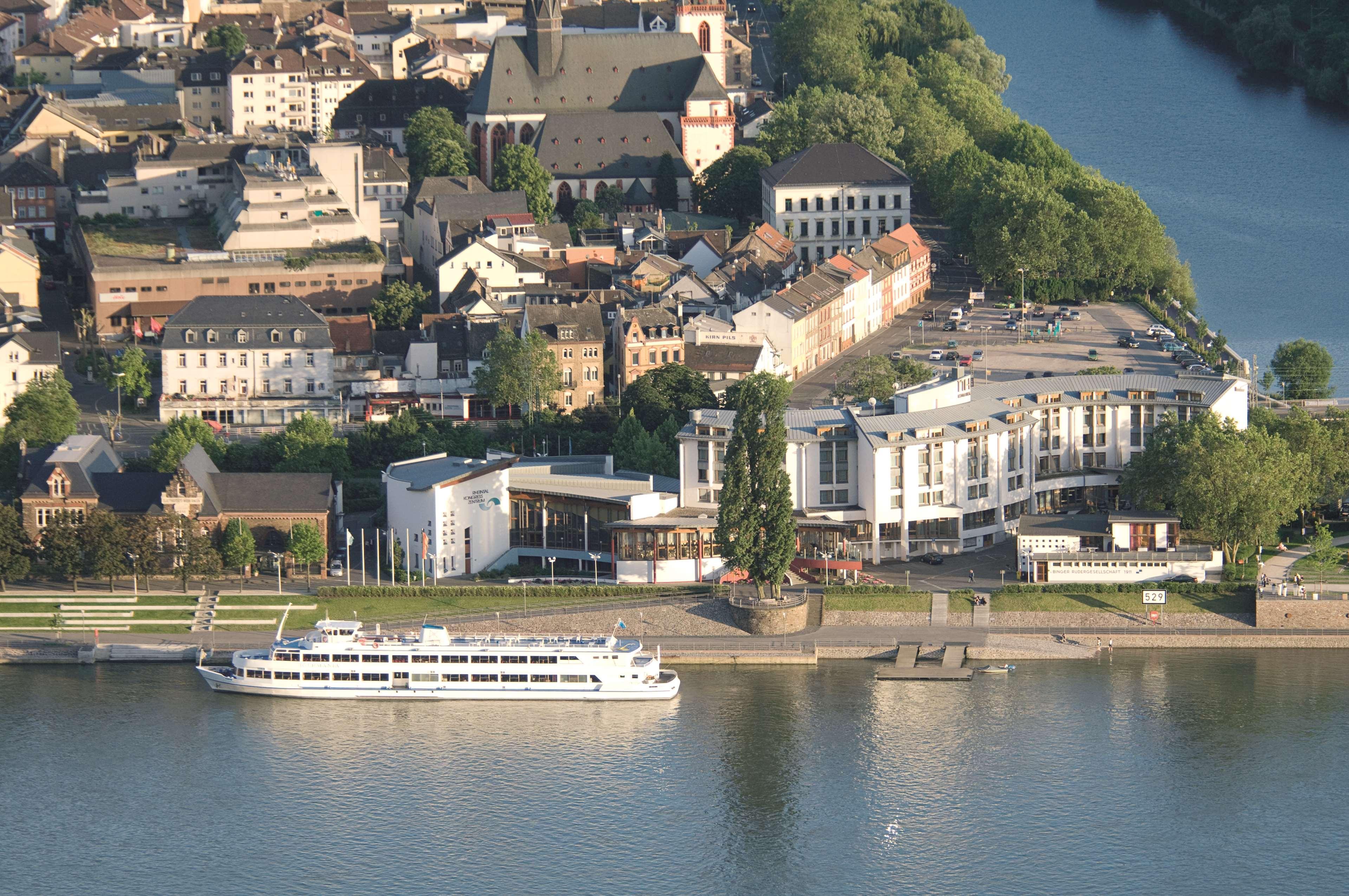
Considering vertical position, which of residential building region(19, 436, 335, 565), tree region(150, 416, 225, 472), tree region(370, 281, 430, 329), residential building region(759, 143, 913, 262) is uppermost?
residential building region(759, 143, 913, 262)

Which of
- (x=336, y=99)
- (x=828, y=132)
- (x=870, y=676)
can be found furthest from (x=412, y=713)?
(x=336, y=99)

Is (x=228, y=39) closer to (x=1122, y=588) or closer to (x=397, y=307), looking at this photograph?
(x=397, y=307)

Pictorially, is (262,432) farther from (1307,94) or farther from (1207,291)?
(1307,94)

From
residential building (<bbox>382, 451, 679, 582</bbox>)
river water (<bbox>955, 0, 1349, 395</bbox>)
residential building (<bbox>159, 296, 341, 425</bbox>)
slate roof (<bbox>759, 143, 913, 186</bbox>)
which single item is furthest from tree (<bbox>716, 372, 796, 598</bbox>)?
slate roof (<bbox>759, 143, 913, 186</bbox>)

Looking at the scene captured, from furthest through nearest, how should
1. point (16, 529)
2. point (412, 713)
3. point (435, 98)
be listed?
1. point (435, 98)
2. point (16, 529)
3. point (412, 713)

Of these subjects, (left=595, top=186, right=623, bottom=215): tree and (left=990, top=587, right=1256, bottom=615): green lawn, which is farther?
(left=595, top=186, right=623, bottom=215): tree

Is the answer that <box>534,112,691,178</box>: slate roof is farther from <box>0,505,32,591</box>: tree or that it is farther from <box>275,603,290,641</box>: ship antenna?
<box>275,603,290,641</box>: ship antenna
